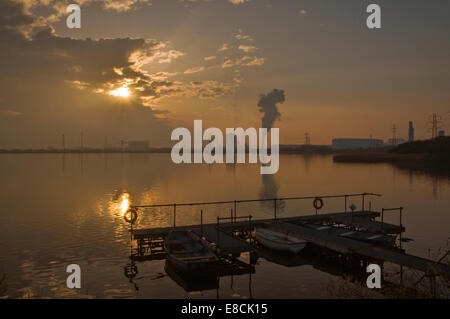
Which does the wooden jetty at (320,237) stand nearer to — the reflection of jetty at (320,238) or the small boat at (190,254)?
the reflection of jetty at (320,238)

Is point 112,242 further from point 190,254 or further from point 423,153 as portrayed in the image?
point 423,153

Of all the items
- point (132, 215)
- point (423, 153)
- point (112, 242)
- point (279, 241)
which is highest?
point (423, 153)

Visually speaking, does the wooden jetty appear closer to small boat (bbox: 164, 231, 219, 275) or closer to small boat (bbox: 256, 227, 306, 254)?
small boat (bbox: 164, 231, 219, 275)

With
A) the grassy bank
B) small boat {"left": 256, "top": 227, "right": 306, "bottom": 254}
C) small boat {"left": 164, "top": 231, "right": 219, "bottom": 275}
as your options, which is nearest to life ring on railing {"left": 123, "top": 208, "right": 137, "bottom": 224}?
small boat {"left": 164, "top": 231, "right": 219, "bottom": 275}

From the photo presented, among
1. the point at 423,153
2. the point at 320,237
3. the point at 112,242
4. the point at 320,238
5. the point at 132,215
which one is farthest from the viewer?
the point at 423,153

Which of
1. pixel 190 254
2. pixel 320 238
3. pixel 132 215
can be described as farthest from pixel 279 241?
pixel 132 215

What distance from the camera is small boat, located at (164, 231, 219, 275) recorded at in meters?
24.4

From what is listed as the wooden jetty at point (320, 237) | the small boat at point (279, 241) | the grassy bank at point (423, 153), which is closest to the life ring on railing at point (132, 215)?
the wooden jetty at point (320, 237)

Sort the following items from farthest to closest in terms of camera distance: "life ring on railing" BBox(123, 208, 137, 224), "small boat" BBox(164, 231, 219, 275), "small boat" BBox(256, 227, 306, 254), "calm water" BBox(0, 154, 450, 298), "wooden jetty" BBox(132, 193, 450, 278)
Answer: "life ring on railing" BBox(123, 208, 137, 224), "small boat" BBox(256, 227, 306, 254), "wooden jetty" BBox(132, 193, 450, 278), "small boat" BBox(164, 231, 219, 275), "calm water" BBox(0, 154, 450, 298)

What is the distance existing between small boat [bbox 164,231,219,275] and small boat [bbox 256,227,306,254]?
647cm

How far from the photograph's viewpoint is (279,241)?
98.6 feet

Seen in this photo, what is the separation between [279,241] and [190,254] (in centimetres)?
782

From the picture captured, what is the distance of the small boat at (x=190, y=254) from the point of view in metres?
24.4

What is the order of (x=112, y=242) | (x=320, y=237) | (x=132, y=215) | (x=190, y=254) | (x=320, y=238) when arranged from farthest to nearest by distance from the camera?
(x=112, y=242)
(x=132, y=215)
(x=320, y=237)
(x=320, y=238)
(x=190, y=254)
